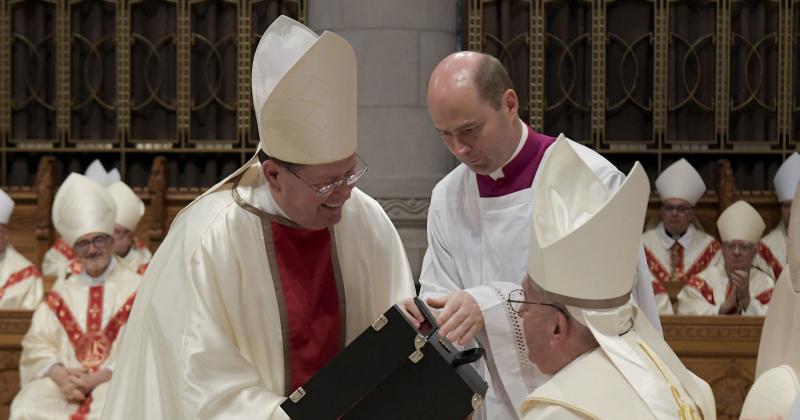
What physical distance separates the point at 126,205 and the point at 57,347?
1.83m

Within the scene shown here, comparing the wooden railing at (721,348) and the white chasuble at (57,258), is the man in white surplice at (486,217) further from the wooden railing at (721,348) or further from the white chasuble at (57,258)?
the white chasuble at (57,258)

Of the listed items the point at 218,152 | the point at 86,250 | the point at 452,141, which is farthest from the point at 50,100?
the point at 452,141

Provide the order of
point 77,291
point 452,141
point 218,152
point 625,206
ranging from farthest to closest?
point 218,152 < point 77,291 < point 452,141 < point 625,206

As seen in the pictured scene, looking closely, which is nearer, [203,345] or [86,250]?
[203,345]

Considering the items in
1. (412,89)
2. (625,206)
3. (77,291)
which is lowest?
(77,291)

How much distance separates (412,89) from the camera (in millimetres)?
8492

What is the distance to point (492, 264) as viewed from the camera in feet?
12.3

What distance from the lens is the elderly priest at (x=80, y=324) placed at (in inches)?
270

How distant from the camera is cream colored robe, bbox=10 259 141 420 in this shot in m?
6.82

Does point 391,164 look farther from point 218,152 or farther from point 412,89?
point 218,152

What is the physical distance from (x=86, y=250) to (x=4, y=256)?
5.23 feet

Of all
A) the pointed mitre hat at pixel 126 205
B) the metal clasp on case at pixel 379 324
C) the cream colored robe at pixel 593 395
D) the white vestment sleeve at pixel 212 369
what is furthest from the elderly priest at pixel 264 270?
the pointed mitre hat at pixel 126 205

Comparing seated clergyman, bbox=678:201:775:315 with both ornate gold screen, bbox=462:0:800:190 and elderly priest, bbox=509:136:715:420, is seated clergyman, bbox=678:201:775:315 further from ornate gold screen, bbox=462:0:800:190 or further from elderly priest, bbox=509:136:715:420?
elderly priest, bbox=509:136:715:420

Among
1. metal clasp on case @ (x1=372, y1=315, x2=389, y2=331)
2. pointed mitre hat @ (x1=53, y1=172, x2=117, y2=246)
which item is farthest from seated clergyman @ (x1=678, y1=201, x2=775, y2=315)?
metal clasp on case @ (x1=372, y1=315, x2=389, y2=331)
